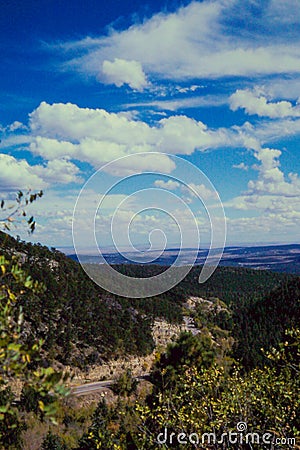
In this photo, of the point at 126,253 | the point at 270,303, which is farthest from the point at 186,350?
the point at 270,303

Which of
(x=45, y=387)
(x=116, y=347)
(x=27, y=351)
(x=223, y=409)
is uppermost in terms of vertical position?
(x=27, y=351)

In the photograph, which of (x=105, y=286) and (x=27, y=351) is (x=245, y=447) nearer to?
(x=27, y=351)

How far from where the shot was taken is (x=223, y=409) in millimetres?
9367

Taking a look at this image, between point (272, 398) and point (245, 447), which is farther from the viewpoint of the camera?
point (245, 447)

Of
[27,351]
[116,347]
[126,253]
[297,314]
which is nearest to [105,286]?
[116,347]

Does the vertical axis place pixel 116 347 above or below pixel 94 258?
below

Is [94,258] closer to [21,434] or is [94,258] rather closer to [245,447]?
[245,447]

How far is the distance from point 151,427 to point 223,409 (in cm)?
703

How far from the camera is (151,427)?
606 inches

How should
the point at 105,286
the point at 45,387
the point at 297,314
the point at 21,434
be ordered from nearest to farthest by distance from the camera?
1. the point at 45,387
2. the point at 21,434
3. the point at 297,314
4. the point at 105,286

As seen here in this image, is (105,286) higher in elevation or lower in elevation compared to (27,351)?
lower

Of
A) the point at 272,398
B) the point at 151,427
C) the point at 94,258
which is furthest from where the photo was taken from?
the point at 94,258

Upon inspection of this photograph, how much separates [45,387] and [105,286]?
53452 millimetres

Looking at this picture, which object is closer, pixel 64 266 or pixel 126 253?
pixel 126 253
